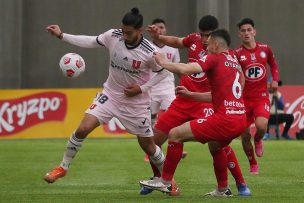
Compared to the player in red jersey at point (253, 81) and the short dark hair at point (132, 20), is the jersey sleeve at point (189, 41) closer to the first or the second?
the short dark hair at point (132, 20)

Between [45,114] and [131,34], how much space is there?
15.3 meters

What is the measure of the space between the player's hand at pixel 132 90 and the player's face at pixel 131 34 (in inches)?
22.2

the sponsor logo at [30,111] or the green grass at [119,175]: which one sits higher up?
the green grass at [119,175]

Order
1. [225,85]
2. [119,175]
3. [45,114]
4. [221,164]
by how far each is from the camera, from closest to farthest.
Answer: [225,85], [221,164], [119,175], [45,114]

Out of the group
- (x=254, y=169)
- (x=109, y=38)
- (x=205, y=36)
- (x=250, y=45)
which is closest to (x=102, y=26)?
(x=250, y=45)

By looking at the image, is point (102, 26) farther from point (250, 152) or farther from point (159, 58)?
point (159, 58)

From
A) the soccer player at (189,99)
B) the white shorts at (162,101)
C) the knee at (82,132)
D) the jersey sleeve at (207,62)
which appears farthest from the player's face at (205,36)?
the white shorts at (162,101)

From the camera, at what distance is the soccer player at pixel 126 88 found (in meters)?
11.5

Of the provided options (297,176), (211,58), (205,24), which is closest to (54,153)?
(297,176)

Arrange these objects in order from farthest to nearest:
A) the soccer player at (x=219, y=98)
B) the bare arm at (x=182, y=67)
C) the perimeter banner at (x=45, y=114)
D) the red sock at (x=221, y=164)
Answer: the perimeter banner at (x=45, y=114), the red sock at (x=221, y=164), the soccer player at (x=219, y=98), the bare arm at (x=182, y=67)

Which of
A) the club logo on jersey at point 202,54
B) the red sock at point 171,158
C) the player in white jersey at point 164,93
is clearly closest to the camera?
the red sock at point 171,158

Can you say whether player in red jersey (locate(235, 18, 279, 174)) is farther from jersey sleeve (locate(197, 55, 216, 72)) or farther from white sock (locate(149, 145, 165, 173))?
jersey sleeve (locate(197, 55, 216, 72))

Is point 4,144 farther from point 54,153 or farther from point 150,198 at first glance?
point 150,198

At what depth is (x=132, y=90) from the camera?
11508 millimetres
